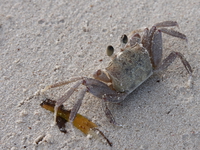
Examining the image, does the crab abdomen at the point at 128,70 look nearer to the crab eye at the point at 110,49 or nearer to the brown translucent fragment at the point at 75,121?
the crab eye at the point at 110,49

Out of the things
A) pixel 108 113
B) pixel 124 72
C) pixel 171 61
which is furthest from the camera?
pixel 171 61

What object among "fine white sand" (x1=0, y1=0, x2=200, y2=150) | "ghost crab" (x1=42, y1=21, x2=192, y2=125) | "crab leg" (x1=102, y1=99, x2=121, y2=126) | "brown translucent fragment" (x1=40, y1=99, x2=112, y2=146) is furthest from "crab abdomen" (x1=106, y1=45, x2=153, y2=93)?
"brown translucent fragment" (x1=40, y1=99, x2=112, y2=146)

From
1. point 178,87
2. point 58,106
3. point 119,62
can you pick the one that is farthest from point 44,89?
point 178,87

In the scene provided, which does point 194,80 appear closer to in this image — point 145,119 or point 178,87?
point 178,87

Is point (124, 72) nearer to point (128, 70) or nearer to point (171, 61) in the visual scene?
point (128, 70)

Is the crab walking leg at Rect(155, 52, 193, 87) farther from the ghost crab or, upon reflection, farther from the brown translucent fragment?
the brown translucent fragment

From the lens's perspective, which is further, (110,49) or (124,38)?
(124,38)

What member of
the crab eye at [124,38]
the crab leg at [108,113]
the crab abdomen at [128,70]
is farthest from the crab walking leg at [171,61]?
the crab leg at [108,113]

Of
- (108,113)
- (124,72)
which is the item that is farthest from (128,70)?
(108,113)
